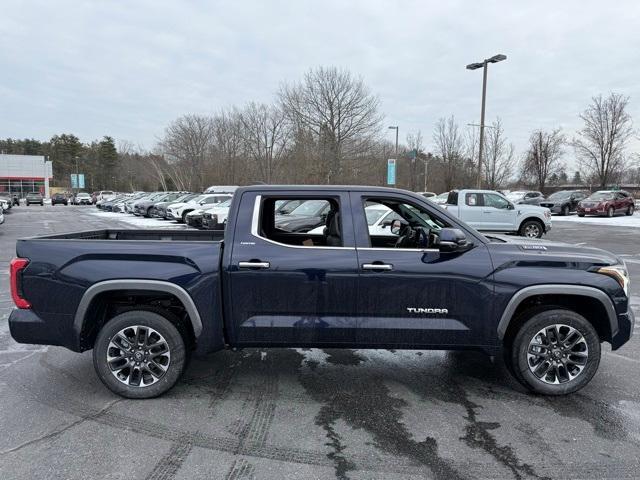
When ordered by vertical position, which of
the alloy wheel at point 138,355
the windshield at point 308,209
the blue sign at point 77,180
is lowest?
the alloy wheel at point 138,355

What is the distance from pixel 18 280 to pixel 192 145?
180ft

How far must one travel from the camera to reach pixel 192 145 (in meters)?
55.9

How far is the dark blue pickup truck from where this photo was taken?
388 centimetres

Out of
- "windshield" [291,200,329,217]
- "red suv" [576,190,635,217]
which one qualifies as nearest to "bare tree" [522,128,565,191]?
"red suv" [576,190,635,217]

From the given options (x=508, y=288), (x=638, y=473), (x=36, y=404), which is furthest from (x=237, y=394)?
(x=638, y=473)

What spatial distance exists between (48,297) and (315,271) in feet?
7.32

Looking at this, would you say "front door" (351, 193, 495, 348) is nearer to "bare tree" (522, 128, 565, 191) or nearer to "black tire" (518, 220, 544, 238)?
"black tire" (518, 220, 544, 238)

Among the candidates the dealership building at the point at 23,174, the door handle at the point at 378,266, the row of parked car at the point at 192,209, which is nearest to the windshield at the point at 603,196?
the row of parked car at the point at 192,209

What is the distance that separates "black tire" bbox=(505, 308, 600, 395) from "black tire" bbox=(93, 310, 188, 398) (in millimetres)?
2890

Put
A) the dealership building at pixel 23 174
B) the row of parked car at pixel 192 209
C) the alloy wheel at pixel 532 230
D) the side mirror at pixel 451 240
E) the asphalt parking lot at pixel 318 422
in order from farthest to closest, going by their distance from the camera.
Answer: the dealership building at pixel 23 174 → the row of parked car at pixel 192 209 → the alloy wheel at pixel 532 230 → the side mirror at pixel 451 240 → the asphalt parking lot at pixel 318 422

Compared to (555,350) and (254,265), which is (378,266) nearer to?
(254,265)

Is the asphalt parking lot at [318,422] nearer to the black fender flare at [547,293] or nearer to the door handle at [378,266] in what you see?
the black fender flare at [547,293]

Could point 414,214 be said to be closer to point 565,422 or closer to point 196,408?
point 565,422

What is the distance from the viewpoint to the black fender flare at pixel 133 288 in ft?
12.6
